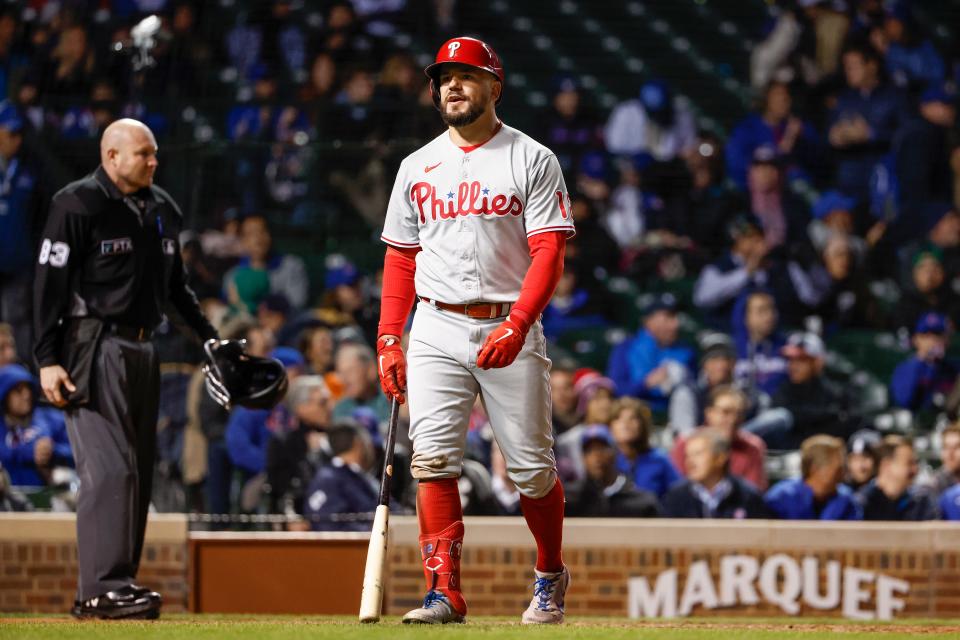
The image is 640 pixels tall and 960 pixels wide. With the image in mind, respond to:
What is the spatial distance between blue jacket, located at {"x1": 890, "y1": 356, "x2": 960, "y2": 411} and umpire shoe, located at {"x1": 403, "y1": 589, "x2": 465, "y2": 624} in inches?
215

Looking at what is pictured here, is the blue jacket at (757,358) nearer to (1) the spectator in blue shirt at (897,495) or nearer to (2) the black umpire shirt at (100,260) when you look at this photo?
(1) the spectator in blue shirt at (897,495)

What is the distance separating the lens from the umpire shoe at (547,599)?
505 cm

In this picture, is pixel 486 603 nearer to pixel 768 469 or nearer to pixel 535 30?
pixel 768 469

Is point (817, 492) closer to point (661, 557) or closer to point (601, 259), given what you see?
point (661, 557)

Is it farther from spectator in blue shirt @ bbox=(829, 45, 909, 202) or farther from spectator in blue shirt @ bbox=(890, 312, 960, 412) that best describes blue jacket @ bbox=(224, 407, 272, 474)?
spectator in blue shirt @ bbox=(829, 45, 909, 202)

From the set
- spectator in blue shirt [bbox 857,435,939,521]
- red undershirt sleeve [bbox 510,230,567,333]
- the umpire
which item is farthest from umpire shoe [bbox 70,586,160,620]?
spectator in blue shirt [bbox 857,435,939,521]

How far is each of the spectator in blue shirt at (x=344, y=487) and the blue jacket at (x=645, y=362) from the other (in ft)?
5.96

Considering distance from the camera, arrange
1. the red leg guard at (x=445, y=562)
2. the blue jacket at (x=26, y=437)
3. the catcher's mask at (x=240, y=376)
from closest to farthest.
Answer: the red leg guard at (x=445, y=562), the catcher's mask at (x=240, y=376), the blue jacket at (x=26, y=437)

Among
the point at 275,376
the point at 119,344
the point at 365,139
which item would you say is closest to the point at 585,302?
the point at 365,139

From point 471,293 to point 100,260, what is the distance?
1.64 m

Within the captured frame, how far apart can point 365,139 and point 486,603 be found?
10.1 feet

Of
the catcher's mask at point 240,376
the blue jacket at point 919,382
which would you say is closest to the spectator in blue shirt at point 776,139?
the blue jacket at point 919,382

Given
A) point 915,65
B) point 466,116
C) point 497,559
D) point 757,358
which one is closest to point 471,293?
point 466,116

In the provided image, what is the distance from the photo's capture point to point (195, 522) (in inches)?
327
